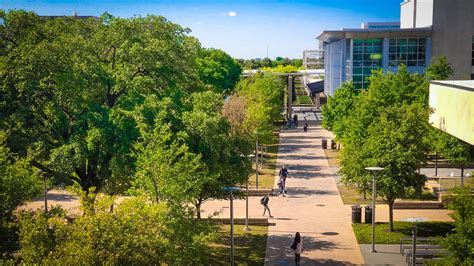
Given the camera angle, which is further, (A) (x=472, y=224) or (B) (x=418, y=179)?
(B) (x=418, y=179)

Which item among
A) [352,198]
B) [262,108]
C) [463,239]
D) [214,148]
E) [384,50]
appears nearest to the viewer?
[463,239]

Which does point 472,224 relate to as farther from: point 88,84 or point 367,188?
point 88,84

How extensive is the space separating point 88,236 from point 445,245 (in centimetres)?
912

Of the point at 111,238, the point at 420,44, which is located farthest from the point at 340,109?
the point at 111,238

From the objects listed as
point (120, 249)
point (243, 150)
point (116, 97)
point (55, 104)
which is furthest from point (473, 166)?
point (120, 249)

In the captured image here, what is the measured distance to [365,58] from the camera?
69188mm

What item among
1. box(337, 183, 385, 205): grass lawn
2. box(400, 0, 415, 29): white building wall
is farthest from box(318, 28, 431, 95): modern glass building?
box(337, 183, 385, 205): grass lawn

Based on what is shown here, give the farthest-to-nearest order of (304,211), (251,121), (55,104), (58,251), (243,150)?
1. (251,121)
2. (304,211)
3. (243,150)
4. (55,104)
5. (58,251)

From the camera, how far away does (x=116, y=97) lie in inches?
1028

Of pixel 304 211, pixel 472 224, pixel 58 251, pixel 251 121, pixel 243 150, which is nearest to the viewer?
pixel 58 251

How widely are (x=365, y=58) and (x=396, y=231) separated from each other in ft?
151

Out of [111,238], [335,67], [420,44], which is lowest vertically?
[111,238]

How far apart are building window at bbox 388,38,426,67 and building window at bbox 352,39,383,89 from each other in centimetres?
143

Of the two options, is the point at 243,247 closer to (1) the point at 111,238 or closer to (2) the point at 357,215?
(2) the point at 357,215
